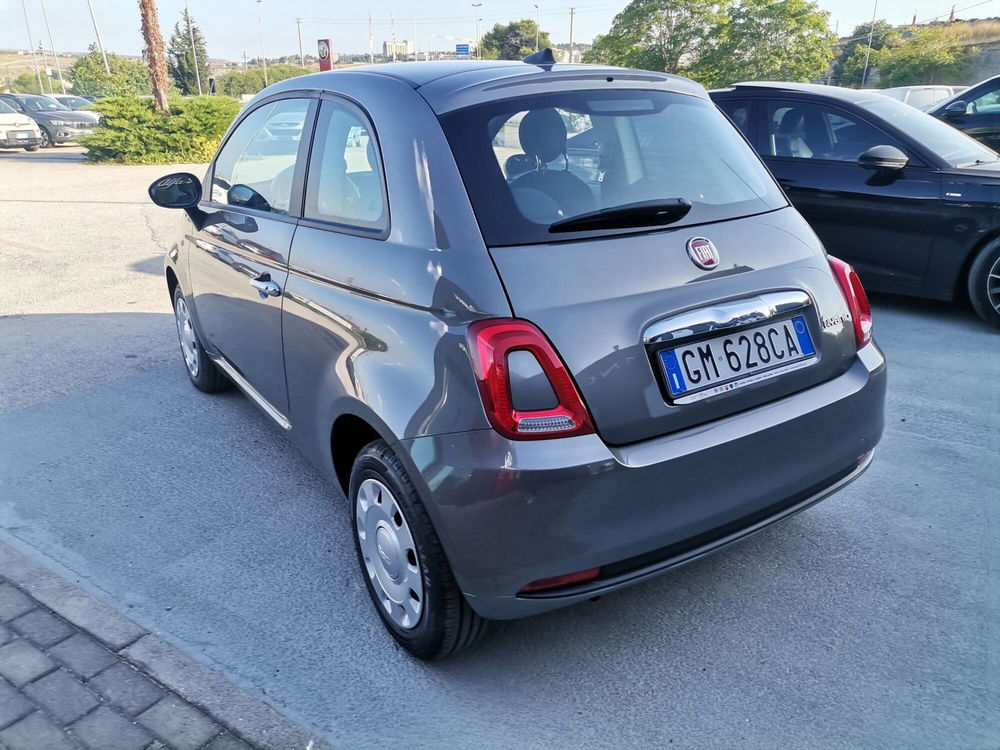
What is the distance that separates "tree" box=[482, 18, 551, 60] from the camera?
295ft

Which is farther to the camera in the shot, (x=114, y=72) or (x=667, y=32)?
(x=114, y=72)

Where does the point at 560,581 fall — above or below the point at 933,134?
below

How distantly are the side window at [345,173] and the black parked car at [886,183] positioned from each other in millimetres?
4266

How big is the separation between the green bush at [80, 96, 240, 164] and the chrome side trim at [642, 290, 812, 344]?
1998 centimetres

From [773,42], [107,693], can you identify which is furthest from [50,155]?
[773,42]

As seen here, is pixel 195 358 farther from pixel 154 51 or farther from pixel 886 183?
pixel 154 51

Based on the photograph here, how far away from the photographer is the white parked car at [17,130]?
22062mm

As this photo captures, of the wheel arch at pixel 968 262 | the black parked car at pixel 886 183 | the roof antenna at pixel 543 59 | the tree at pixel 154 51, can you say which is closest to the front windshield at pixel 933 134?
the black parked car at pixel 886 183

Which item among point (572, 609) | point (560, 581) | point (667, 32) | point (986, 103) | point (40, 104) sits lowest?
point (572, 609)

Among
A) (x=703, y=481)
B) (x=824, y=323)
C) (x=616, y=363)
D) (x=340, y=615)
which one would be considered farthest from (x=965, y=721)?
(x=340, y=615)

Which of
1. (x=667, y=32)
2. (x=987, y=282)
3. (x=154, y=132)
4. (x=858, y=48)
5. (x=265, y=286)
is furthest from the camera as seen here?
(x=858, y=48)

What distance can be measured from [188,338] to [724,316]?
3573mm

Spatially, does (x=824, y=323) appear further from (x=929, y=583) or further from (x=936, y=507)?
(x=936, y=507)

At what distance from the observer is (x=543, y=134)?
102 inches
